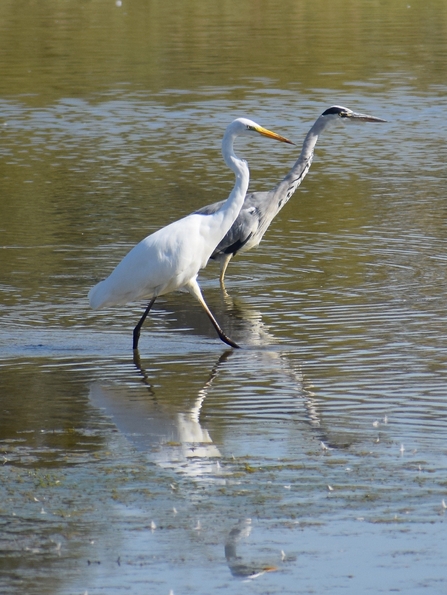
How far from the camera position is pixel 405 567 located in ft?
15.8

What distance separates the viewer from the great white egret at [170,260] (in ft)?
27.9

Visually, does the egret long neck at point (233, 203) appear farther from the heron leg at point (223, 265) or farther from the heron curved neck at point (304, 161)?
the heron curved neck at point (304, 161)

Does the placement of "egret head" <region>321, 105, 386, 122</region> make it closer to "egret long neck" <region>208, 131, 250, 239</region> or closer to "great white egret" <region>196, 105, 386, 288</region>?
"great white egret" <region>196, 105, 386, 288</region>

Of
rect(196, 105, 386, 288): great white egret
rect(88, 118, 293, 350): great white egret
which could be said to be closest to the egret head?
rect(196, 105, 386, 288): great white egret

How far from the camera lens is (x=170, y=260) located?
27.8ft

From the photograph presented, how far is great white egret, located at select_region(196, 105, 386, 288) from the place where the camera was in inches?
425

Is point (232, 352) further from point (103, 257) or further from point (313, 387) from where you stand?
point (103, 257)

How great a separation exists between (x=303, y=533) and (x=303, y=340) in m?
Result: 3.66

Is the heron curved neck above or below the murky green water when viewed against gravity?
above

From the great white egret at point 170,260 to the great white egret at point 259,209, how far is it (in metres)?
1.54

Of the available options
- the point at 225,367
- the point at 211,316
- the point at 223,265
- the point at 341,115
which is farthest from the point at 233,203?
the point at 341,115

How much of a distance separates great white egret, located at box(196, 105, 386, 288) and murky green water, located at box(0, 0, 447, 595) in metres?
0.35

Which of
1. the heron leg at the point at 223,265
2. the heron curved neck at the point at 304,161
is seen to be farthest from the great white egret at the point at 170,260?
the heron curved neck at the point at 304,161

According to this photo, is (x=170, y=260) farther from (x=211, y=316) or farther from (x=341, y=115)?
(x=341, y=115)
